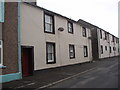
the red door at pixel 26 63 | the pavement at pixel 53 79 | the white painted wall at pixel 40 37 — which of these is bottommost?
the pavement at pixel 53 79

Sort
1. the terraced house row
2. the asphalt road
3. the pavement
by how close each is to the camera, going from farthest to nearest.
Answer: the terraced house row < the pavement < the asphalt road

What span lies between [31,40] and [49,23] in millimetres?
3344

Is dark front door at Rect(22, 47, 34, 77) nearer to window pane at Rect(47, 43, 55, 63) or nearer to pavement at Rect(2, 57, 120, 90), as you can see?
pavement at Rect(2, 57, 120, 90)

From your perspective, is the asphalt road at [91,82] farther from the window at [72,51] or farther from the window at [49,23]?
the window at [72,51]

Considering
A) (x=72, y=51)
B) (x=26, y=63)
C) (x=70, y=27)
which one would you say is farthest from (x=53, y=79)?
(x=70, y=27)

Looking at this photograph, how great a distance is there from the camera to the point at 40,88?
23.4ft

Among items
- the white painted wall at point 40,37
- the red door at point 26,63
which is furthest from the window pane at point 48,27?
the red door at point 26,63

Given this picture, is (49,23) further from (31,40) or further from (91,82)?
(91,82)

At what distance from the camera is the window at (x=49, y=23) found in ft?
44.1

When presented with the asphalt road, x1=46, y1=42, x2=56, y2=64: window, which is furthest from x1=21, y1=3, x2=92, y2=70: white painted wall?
the asphalt road

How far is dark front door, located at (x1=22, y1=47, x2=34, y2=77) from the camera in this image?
10.9m

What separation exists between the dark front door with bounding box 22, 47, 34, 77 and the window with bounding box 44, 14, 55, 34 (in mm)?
3128

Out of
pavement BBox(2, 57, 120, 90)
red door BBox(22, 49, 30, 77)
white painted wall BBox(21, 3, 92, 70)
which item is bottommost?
pavement BBox(2, 57, 120, 90)

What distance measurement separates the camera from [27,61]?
1116 centimetres
